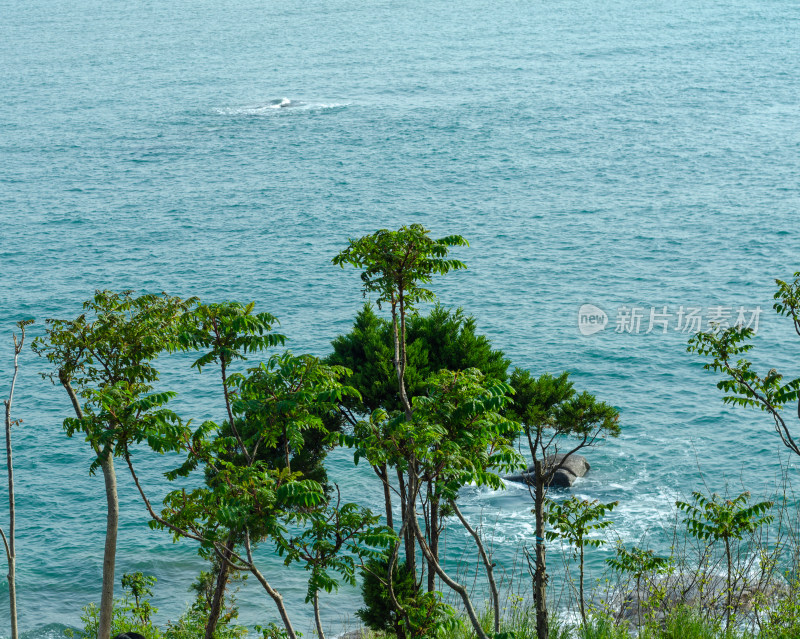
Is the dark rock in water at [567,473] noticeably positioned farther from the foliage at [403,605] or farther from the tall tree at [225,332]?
the tall tree at [225,332]

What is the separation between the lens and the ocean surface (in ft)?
123

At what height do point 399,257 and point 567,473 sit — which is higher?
point 399,257

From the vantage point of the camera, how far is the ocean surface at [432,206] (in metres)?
37.5

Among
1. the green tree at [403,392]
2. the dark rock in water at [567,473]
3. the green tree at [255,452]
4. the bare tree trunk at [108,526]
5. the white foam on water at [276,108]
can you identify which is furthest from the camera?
the white foam on water at [276,108]

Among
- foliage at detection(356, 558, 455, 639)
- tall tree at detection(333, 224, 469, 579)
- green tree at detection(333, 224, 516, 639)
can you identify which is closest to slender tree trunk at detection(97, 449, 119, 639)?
foliage at detection(356, 558, 455, 639)

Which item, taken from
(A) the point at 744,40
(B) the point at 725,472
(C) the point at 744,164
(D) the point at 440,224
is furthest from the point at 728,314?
(A) the point at 744,40

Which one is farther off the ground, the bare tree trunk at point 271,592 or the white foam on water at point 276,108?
the white foam on water at point 276,108

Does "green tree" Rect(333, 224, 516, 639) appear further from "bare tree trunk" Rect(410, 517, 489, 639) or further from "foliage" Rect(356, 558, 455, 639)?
"foliage" Rect(356, 558, 455, 639)

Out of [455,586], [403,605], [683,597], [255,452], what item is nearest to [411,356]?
[403,605]

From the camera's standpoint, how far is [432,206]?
2800 inches

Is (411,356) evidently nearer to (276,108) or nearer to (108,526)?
(108,526)

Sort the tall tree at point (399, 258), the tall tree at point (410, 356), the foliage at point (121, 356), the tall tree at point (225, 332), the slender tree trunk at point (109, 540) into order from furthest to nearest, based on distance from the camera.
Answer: the tall tree at point (410, 356) < the slender tree trunk at point (109, 540) < the tall tree at point (399, 258) < the tall tree at point (225, 332) < the foliage at point (121, 356)

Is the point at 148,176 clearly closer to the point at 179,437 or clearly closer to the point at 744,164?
the point at 744,164

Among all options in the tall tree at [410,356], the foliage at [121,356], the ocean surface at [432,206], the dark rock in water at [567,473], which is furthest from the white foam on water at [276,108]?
the foliage at [121,356]
